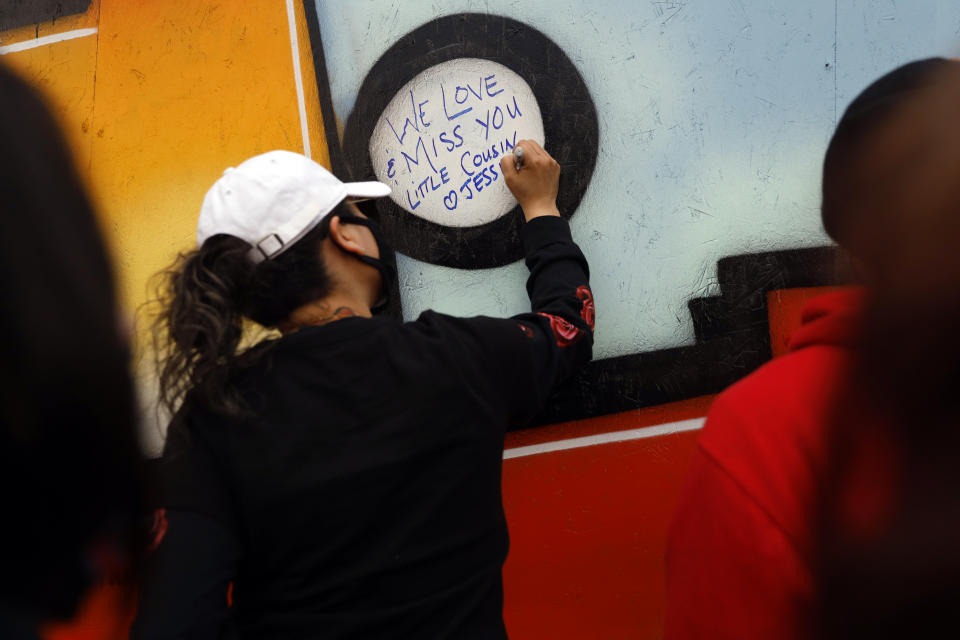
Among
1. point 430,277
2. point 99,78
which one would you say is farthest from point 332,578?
point 99,78

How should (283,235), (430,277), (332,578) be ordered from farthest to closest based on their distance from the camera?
(430,277)
(283,235)
(332,578)

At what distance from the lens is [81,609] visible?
2.17 ft

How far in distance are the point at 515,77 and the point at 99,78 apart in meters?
1.28

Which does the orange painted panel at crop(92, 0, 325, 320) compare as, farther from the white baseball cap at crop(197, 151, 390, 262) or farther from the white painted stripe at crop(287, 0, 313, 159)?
the white baseball cap at crop(197, 151, 390, 262)

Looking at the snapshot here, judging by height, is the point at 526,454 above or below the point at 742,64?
below

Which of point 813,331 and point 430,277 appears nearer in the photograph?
point 813,331

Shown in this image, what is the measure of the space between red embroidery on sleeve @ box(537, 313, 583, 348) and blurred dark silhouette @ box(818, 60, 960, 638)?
3.08ft

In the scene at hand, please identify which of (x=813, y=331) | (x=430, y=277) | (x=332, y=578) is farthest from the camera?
(x=430, y=277)

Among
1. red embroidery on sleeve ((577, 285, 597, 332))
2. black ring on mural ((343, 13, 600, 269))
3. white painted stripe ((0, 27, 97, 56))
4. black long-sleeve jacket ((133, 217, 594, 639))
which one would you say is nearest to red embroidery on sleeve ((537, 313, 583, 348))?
red embroidery on sleeve ((577, 285, 597, 332))

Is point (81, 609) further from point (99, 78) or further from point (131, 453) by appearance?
point (99, 78)

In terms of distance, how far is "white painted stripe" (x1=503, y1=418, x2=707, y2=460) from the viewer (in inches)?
72.9

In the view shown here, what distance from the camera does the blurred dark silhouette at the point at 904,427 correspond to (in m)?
0.51

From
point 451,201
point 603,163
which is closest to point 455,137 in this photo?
point 451,201

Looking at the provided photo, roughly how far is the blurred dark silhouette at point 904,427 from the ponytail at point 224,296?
1023mm
